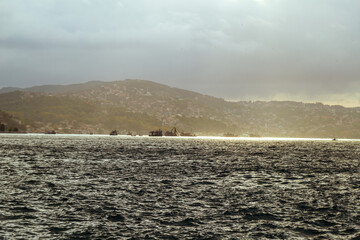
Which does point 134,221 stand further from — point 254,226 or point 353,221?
point 353,221

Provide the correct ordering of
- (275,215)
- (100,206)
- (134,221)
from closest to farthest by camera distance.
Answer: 1. (134,221)
2. (275,215)
3. (100,206)

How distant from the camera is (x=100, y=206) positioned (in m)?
35.1

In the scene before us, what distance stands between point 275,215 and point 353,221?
687 centimetres

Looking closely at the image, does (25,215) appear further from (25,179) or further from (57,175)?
(57,175)

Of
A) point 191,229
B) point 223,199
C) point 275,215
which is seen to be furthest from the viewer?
point 223,199

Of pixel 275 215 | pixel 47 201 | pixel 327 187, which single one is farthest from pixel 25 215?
pixel 327 187

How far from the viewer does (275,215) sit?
1291 inches

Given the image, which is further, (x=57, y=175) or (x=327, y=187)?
(x=57, y=175)

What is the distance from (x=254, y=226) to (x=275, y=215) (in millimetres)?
5157

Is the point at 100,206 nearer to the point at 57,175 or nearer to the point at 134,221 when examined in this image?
the point at 134,221

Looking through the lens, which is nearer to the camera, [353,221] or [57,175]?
[353,221]

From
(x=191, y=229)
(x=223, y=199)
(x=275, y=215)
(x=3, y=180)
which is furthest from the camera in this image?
(x=3, y=180)

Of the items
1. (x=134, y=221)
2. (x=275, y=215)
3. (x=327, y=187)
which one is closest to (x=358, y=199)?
(x=327, y=187)

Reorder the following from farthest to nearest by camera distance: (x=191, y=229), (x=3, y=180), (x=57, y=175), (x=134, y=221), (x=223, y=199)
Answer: (x=57, y=175)
(x=3, y=180)
(x=223, y=199)
(x=134, y=221)
(x=191, y=229)
